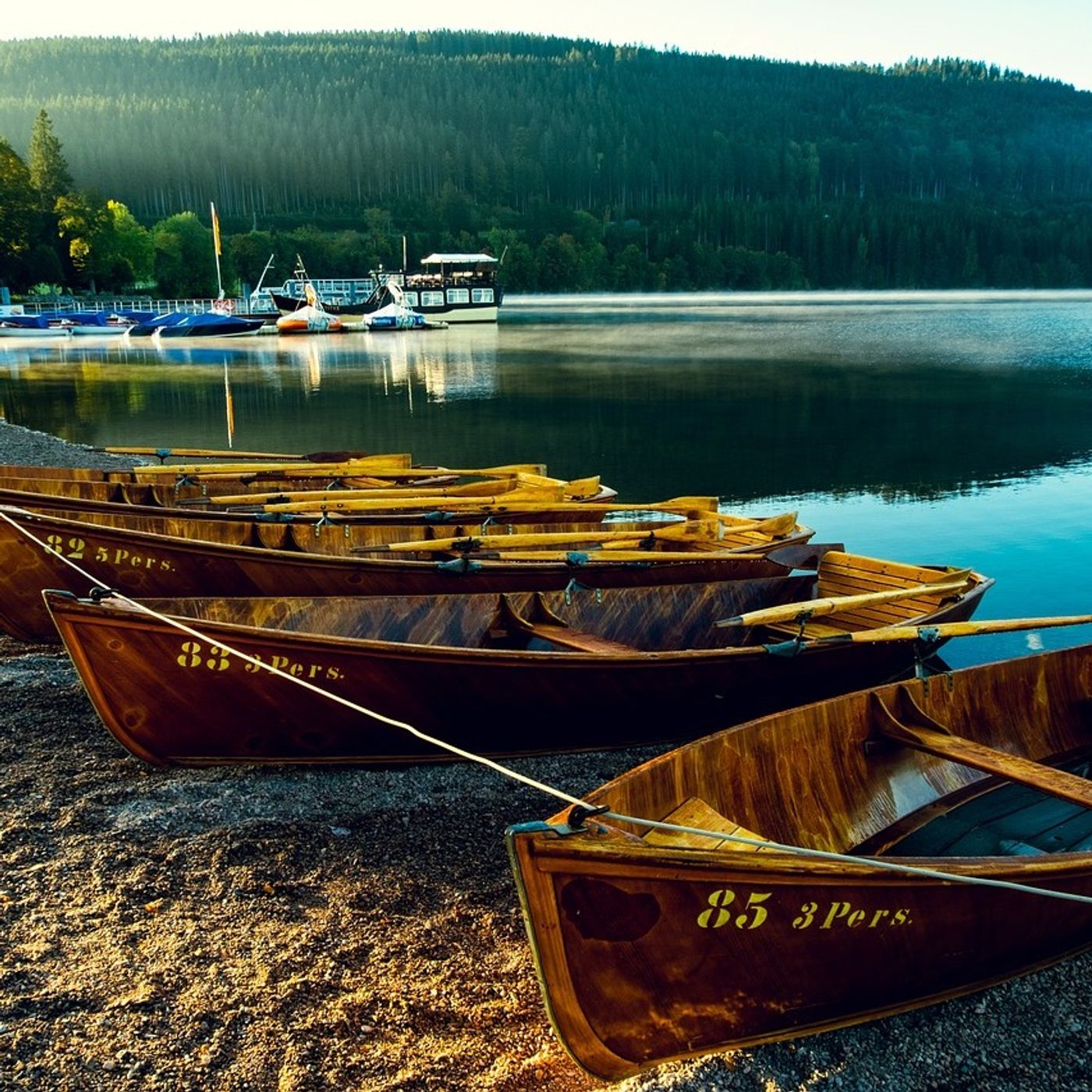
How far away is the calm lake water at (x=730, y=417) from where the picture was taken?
73.4ft

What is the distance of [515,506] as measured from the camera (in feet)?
45.8

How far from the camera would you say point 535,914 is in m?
4.54

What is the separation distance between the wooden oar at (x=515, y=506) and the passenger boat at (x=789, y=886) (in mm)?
7398

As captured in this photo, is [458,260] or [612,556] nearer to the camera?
[612,556]

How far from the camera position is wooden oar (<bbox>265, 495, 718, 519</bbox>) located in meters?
13.5

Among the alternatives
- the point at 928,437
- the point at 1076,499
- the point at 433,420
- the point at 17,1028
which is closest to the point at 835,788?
the point at 17,1028

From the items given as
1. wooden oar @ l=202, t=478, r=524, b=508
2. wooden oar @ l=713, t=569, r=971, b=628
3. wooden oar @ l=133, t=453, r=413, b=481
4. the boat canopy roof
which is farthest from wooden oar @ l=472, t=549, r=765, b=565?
the boat canopy roof

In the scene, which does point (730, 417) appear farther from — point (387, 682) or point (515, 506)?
point (387, 682)

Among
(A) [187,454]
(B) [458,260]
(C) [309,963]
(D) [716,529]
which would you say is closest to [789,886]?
(C) [309,963]

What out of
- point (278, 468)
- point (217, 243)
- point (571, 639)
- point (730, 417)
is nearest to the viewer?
point (571, 639)

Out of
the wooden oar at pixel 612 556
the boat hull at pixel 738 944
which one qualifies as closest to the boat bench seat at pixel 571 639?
the wooden oar at pixel 612 556

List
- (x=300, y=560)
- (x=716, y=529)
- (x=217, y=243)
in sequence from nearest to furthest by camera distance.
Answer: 1. (x=300, y=560)
2. (x=716, y=529)
3. (x=217, y=243)

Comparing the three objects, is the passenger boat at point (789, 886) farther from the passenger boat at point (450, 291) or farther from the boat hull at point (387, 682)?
the passenger boat at point (450, 291)

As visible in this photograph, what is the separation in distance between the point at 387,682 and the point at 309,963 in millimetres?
2617
